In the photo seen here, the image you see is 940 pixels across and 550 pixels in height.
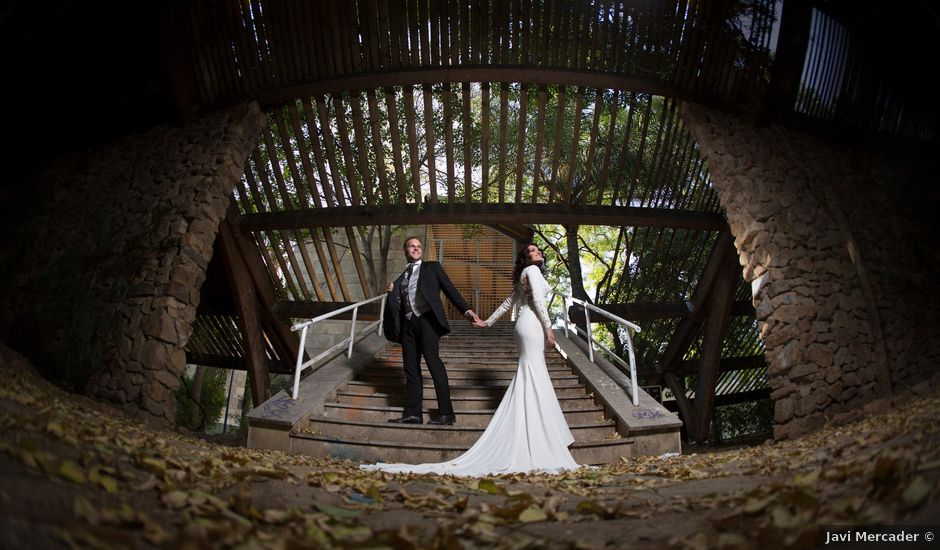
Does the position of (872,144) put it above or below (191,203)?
above

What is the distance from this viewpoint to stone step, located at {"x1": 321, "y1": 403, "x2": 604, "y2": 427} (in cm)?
453

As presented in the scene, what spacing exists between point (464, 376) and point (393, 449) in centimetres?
177

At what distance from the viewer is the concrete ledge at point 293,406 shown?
400 centimetres

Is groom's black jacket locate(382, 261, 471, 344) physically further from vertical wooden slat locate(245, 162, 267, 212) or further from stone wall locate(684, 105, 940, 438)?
vertical wooden slat locate(245, 162, 267, 212)

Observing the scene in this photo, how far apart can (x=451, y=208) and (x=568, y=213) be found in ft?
4.73

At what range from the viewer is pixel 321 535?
1.32 meters

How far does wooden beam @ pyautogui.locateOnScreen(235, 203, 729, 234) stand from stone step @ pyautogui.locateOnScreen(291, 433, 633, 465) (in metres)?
2.94

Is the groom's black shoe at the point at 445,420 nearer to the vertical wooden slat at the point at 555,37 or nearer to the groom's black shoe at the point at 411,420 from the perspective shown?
the groom's black shoe at the point at 411,420

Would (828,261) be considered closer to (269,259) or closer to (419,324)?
(419,324)

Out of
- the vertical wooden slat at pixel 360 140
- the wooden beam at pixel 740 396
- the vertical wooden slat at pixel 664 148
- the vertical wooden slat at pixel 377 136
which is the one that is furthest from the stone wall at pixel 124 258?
the wooden beam at pixel 740 396

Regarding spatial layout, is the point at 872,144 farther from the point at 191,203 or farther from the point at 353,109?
the point at 191,203

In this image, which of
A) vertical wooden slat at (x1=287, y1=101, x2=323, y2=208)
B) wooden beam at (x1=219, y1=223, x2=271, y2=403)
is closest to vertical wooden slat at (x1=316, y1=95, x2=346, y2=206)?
vertical wooden slat at (x1=287, y1=101, x2=323, y2=208)

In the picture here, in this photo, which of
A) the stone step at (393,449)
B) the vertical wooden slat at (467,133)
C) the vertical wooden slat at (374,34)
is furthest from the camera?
the vertical wooden slat at (467,133)

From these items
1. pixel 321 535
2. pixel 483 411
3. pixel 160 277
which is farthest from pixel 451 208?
pixel 321 535
